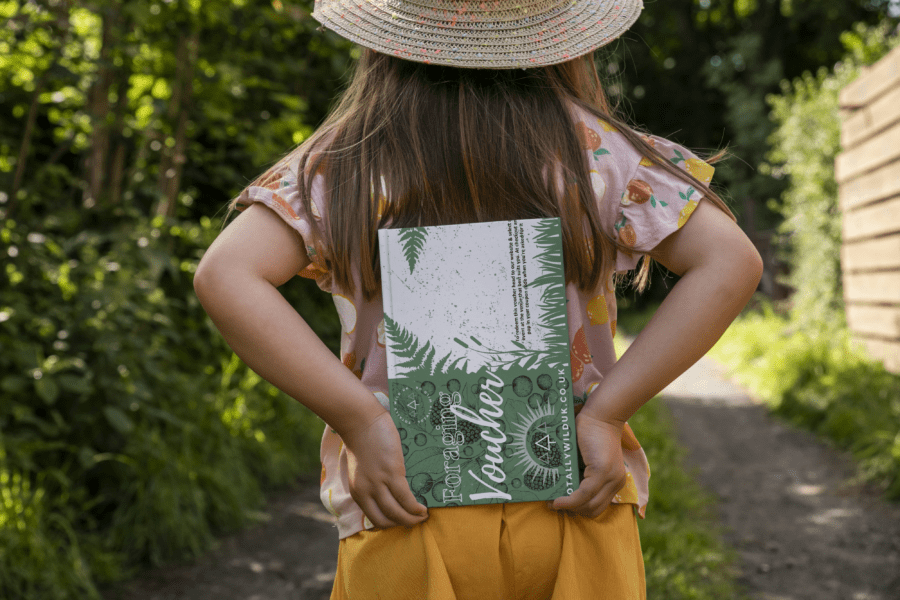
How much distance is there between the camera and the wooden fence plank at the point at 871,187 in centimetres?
470

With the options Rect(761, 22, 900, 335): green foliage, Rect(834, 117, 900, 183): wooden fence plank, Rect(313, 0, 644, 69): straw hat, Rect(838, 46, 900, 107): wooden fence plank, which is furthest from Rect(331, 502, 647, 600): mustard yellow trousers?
Rect(761, 22, 900, 335): green foliage

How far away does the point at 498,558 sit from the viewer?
3.29ft

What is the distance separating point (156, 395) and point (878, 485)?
142 inches

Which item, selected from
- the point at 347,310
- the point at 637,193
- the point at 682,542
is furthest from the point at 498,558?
the point at 682,542

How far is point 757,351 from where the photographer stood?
8164mm

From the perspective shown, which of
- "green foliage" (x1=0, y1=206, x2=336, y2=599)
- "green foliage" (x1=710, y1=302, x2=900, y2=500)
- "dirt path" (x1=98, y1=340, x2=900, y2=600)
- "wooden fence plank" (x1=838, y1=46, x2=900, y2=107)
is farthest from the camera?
"wooden fence plank" (x1=838, y1=46, x2=900, y2=107)

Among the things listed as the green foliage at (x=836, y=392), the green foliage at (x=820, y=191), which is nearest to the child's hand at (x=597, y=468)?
the green foliage at (x=836, y=392)

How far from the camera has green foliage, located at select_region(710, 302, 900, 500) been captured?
3.99 m

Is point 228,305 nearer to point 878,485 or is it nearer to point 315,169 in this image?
point 315,169

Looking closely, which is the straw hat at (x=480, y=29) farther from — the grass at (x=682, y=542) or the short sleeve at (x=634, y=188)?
the grass at (x=682, y=542)

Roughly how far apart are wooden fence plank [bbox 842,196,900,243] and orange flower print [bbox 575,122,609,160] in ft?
14.4

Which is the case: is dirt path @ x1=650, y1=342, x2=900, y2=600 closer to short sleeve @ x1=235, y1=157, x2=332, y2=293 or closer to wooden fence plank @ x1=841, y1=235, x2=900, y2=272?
wooden fence plank @ x1=841, y1=235, x2=900, y2=272

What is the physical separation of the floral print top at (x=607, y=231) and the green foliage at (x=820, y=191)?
6.16 metres

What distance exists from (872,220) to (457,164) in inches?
197
